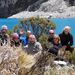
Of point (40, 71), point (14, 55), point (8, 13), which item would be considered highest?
point (14, 55)

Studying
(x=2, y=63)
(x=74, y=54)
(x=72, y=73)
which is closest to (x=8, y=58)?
(x=2, y=63)

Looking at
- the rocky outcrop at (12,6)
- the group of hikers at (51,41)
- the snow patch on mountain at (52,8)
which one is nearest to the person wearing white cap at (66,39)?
the group of hikers at (51,41)

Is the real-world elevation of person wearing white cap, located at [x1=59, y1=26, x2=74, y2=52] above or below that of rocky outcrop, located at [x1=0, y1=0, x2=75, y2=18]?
above

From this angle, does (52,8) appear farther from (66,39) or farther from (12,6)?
(66,39)

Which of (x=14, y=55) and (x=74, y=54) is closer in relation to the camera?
(x=14, y=55)

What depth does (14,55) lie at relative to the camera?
4754 mm

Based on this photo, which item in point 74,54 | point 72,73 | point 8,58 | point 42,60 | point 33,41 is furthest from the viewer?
point 74,54

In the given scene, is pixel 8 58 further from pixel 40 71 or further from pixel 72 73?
pixel 72 73

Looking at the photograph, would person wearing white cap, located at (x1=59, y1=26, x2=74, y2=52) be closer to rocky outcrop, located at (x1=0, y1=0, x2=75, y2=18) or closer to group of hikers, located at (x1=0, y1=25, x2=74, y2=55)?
group of hikers, located at (x1=0, y1=25, x2=74, y2=55)

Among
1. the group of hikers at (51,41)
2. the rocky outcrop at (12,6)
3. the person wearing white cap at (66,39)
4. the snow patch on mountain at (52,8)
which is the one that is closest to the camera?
A: the group of hikers at (51,41)

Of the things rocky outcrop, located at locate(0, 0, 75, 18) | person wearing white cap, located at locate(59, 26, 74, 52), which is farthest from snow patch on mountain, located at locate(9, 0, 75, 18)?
person wearing white cap, located at locate(59, 26, 74, 52)

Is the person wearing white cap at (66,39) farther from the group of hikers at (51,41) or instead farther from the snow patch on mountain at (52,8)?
the snow patch on mountain at (52,8)

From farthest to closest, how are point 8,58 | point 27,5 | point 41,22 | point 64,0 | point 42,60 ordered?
point 27,5
point 64,0
point 41,22
point 42,60
point 8,58

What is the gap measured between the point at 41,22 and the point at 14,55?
18.4 m
